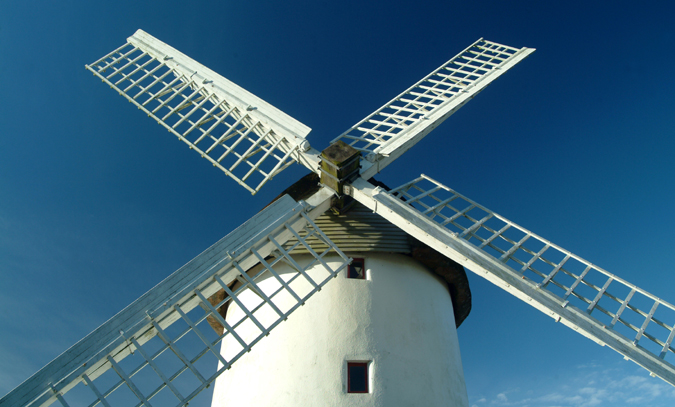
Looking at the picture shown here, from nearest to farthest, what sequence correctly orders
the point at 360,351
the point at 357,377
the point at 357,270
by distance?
the point at 357,377 < the point at 360,351 < the point at 357,270

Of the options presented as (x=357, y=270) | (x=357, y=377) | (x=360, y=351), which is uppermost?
(x=357, y=270)

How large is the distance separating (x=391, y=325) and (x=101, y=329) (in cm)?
334

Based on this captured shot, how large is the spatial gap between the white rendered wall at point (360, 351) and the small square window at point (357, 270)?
0.08 metres

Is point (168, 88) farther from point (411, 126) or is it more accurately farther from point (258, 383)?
point (258, 383)

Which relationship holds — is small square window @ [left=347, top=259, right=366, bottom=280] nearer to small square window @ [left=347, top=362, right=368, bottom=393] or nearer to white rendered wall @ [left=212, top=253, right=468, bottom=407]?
white rendered wall @ [left=212, top=253, right=468, bottom=407]

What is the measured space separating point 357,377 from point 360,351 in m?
0.30

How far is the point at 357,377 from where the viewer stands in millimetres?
4875

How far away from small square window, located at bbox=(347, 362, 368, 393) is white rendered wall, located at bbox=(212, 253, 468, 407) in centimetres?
7

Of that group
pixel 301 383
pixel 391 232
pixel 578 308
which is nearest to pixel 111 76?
pixel 391 232

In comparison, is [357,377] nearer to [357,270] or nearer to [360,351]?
[360,351]

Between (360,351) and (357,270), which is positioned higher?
(357,270)

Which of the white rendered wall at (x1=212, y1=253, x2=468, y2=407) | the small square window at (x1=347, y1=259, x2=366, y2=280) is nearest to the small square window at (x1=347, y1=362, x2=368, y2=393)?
the white rendered wall at (x1=212, y1=253, x2=468, y2=407)

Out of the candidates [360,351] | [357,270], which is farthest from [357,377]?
[357,270]

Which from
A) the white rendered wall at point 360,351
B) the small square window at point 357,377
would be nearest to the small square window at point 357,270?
the white rendered wall at point 360,351
